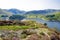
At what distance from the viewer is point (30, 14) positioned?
19.6 feet

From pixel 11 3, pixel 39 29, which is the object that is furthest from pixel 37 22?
pixel 11 3

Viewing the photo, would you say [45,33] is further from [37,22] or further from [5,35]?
[5,35]

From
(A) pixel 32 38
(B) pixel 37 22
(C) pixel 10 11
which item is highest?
(C) pixel 10 11

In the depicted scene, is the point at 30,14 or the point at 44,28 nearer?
the point at 44,28

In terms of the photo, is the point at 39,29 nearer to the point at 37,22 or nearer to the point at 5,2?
the point at 37,22

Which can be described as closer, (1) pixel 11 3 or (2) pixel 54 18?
(1) pixel 11 3

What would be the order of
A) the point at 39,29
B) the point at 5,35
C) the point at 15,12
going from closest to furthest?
the point at 5,35 < the point at 39,29 < the point at 15,12

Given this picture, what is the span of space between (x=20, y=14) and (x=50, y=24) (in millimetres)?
1079

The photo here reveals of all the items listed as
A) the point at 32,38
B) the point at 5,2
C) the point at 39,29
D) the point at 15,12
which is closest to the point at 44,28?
the point at 39,29

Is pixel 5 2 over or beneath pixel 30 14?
over

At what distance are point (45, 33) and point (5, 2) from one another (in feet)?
5.49

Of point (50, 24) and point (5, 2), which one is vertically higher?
point (5, 2)

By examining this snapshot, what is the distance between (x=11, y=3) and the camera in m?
5.80

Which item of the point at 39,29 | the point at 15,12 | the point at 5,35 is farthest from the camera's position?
the point at 15,12
